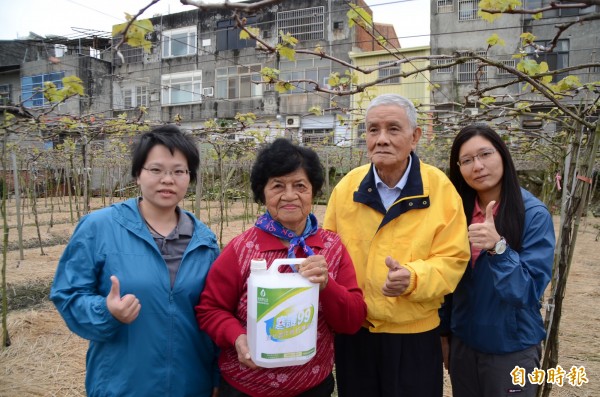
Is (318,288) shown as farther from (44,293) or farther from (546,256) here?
(44,293)

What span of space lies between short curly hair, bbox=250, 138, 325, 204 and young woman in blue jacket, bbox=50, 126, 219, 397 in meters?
0.31

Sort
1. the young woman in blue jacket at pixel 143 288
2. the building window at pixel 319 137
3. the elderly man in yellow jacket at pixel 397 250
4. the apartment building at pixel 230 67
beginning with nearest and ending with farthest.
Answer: the young woman in blue jacket at pixel 143 288 < the elderly man in yellow jacket at pixel 397 250 < the building window at pixel 319 137 < the apartment building at pixel 230 67

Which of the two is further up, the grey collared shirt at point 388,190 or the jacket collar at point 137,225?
the grey collared shirt at point 388,190

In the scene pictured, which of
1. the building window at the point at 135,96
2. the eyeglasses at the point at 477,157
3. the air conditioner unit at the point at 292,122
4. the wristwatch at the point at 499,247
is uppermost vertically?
the building window at the point at 135,96

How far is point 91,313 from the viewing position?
1.51 m

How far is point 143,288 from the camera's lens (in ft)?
5.23

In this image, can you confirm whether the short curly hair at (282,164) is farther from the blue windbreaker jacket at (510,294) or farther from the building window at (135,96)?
the building window at (135,96)

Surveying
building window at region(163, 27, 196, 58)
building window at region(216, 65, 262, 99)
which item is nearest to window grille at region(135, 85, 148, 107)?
building window at region(163, 27, 196, 58)

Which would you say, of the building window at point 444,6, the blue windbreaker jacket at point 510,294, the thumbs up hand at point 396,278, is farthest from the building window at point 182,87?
the thumbs up hand at point 396,278

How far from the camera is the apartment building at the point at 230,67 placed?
770 inches

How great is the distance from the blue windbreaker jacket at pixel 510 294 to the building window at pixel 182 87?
2161 cm

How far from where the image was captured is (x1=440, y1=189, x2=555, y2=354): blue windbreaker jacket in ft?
5.57

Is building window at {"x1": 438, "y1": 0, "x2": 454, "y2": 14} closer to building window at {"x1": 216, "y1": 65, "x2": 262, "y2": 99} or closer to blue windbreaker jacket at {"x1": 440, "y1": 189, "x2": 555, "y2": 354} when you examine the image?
building window at {"x1": 216, "y1": 65, "x2": 262, "y2": 99}

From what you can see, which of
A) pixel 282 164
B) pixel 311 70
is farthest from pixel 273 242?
pixel 311 70
